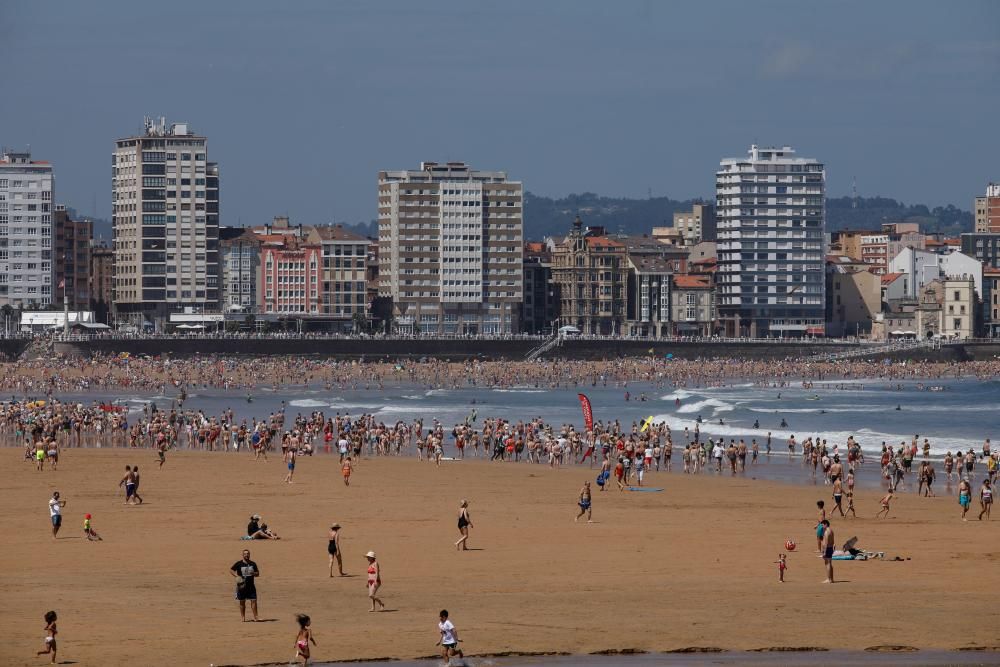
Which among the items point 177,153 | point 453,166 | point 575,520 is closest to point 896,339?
point 453,166

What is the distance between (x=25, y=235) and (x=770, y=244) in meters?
69.7

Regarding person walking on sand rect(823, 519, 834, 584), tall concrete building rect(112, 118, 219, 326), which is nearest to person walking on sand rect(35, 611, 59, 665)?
person walking on sand rect(823, 519, 834, 584)

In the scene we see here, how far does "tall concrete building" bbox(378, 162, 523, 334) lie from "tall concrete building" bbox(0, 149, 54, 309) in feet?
99.6

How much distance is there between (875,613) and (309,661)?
7463mm

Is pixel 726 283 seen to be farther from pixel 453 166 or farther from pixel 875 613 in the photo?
pixel 875 613

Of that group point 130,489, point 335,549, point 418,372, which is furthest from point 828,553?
point 418,372

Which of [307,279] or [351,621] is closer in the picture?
[351,621]

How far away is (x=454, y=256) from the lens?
149375mm

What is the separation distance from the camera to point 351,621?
67.9ft

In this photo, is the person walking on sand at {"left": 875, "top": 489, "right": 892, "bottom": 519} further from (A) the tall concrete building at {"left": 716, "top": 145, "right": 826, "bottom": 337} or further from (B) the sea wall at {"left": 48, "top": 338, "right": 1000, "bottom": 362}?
(A) the tall concrete building at {"left": 716, "top": 145, "right": 826, "bottom": 337}

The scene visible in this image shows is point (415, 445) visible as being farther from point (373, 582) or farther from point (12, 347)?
point (12, 347)

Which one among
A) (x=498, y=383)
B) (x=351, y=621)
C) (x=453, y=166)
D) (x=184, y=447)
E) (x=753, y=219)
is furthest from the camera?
(x=753, y=219)

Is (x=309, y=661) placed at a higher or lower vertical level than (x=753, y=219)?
lower

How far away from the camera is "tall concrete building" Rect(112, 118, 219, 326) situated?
142m
